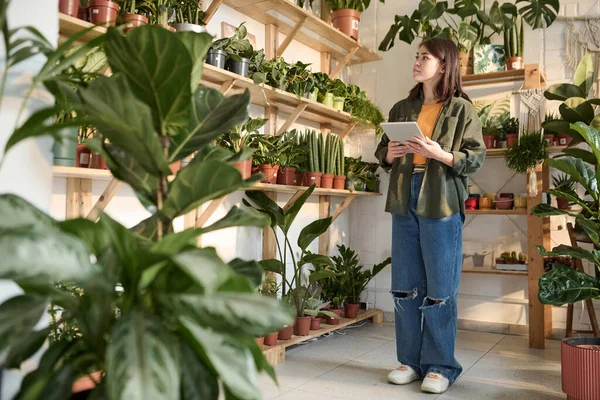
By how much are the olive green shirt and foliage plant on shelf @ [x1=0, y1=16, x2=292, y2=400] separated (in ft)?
5.63

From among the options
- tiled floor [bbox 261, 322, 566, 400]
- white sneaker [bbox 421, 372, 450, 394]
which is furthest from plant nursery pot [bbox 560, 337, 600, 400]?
white sneaker [bbox 421, 372, 450, 394]

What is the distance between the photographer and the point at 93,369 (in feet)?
3.19

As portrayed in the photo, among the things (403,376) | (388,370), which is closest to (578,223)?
(403,376)

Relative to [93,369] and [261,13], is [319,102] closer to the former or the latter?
[261,13]

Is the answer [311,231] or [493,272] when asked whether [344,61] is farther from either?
[493,272]

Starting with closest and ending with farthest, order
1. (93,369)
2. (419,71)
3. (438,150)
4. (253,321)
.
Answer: (253,321) < (93,369) < (438,150) < (419,71)

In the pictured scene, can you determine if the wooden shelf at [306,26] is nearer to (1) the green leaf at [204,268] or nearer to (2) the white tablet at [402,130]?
(2) the white tablet at [402,130]

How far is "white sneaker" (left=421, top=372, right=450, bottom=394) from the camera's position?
251 cm

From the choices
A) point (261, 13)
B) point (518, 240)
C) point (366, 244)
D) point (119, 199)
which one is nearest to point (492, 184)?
point (518, 240)

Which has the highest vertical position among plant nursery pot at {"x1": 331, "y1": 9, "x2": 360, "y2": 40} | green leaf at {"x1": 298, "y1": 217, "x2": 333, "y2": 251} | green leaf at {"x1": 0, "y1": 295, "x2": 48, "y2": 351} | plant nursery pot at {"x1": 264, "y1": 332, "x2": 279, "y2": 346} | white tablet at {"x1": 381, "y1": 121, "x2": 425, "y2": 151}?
plant nursery pot at {"x1": 331, "y1": 9, "x2": 360, "y2": 40}

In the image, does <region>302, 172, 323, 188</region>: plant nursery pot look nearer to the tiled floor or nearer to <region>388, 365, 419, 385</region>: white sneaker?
the tiled floor

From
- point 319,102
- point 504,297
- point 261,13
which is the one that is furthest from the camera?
point 504,297

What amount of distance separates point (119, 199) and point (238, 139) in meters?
0.72

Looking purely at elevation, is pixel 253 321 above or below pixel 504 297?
above
